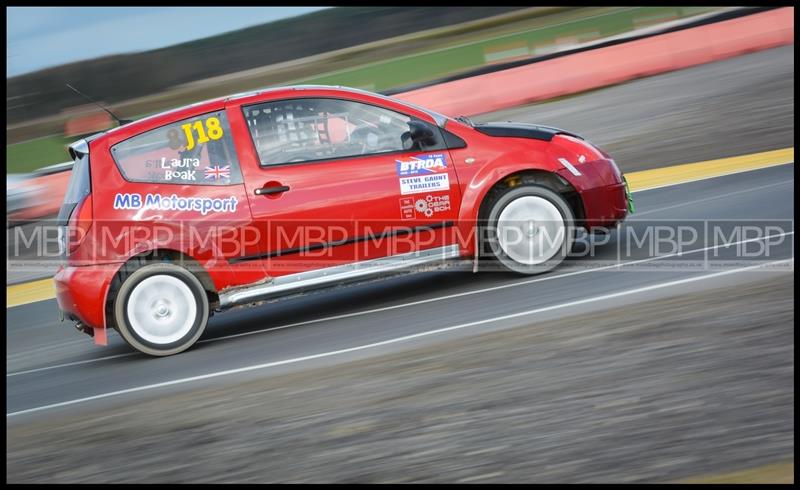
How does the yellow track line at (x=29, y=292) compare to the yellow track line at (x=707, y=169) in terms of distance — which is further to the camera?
the yellow track line at (x=29, y=292)

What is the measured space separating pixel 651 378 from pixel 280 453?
1920mm

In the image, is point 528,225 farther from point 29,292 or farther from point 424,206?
point 29,292

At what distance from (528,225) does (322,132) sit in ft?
5.55

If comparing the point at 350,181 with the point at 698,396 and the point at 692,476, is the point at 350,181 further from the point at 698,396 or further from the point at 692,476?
the point at 692,476

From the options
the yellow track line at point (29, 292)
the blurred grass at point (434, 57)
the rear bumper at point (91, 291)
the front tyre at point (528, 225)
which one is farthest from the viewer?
the blurred grass at point (434, 57)

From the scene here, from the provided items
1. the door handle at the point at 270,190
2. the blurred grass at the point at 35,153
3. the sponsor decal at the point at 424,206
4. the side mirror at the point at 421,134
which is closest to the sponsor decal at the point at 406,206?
the sponsor decal at the point at 424,206

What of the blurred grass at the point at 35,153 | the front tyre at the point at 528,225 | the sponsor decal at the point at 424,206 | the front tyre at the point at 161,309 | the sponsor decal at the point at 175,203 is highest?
the blurred grass at the point at 35,153

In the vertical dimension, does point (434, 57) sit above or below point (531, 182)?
above

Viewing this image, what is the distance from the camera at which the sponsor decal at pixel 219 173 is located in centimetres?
675

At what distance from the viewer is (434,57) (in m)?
19.7

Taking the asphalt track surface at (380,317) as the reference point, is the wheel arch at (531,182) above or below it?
above

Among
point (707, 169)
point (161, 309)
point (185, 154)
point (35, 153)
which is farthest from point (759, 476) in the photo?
point (35, 153)

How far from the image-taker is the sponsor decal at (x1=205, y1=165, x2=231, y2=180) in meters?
6.75

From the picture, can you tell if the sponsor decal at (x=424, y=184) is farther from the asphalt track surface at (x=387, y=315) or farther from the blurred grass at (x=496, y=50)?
the blurred grass at (x=496, y=50)
